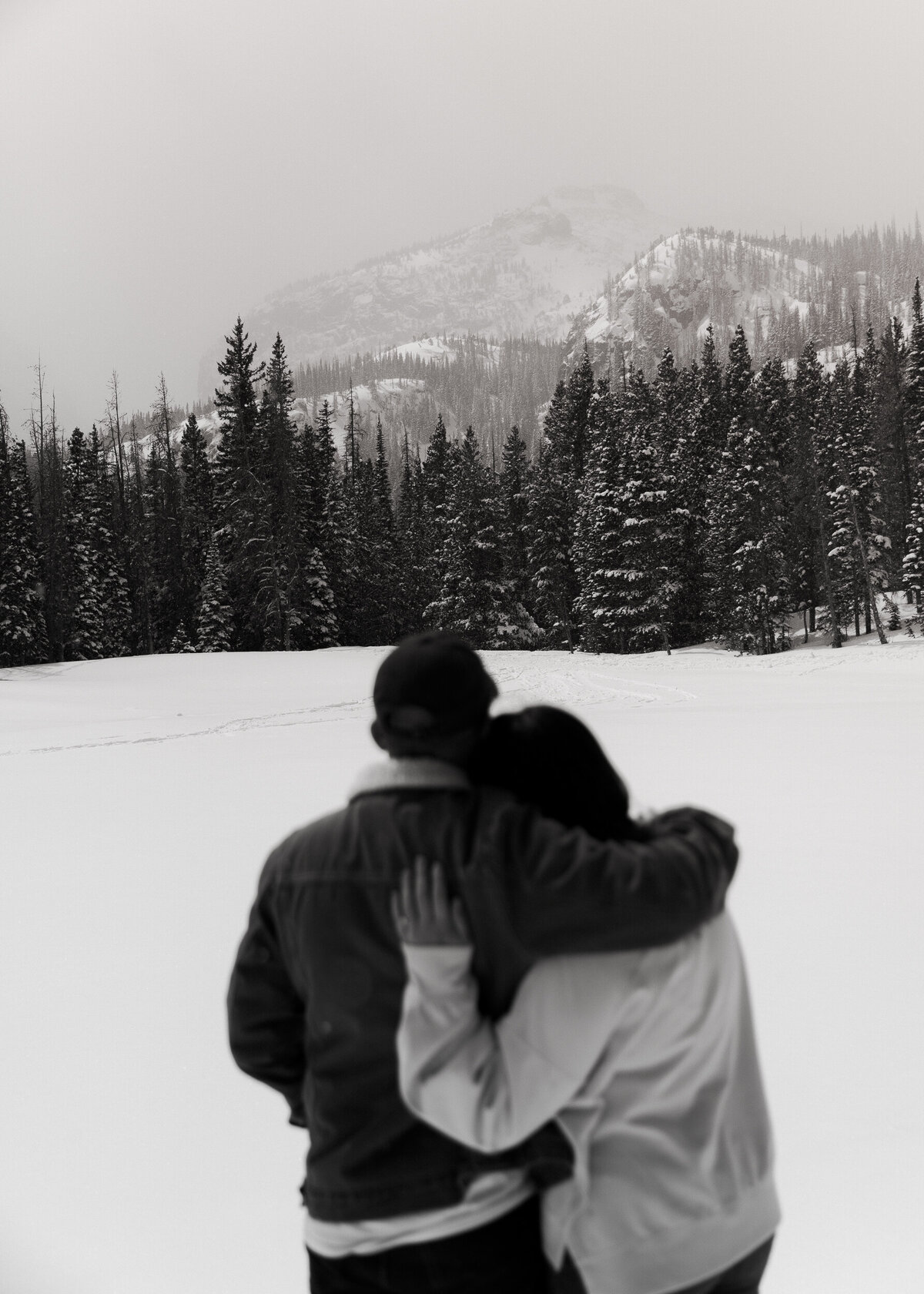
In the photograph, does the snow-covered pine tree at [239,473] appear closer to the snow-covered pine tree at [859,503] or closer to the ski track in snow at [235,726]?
the ski track in snow at [235,726]

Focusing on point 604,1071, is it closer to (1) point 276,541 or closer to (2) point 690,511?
(1) point 276,541

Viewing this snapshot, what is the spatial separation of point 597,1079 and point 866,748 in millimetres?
10264

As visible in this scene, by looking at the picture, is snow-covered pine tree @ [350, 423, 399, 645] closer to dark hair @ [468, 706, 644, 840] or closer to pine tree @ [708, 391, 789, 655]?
pine tree @ [708, 391, 789, 655]

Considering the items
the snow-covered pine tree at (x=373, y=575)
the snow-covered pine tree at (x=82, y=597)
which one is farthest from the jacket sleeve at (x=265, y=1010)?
the snow-covered pine tree at (x=373, y=575)

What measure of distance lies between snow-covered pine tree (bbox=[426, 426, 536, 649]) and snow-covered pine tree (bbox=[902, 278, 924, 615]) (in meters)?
17.5

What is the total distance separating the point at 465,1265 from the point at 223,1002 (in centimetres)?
323

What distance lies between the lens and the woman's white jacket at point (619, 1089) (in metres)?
1.38

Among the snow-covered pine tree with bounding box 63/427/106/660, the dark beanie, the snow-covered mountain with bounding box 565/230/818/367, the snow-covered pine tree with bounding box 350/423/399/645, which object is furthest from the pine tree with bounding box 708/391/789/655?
the snow-covered mountain with bounding box 565/230/818/367

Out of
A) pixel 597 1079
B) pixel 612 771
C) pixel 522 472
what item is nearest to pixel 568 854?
pixel 612 771

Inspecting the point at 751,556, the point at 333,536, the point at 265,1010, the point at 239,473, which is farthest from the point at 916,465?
the point at 265,1010

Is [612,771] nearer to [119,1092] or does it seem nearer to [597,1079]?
[597,1079]

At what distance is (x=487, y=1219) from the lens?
1.45 m

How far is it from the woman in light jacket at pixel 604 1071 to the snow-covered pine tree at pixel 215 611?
123 ft

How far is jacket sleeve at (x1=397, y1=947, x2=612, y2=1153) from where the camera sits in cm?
137
